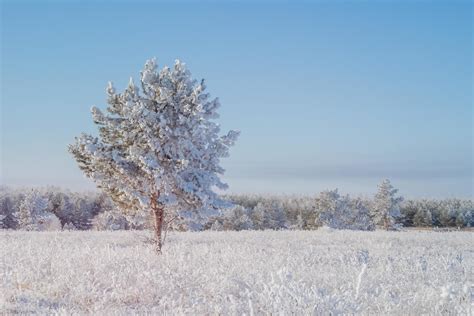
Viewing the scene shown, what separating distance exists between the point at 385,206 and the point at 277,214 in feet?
110

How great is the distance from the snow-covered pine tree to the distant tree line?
107 ft

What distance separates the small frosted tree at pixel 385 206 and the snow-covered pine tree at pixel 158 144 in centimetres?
5873

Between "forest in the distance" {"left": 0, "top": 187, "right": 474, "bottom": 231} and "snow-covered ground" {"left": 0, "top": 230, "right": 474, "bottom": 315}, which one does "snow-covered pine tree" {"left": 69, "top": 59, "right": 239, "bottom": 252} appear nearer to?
"snow-covered ground" {"left": 0, "top": 230, "right": 474, "bottom": 315}

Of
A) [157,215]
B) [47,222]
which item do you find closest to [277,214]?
[47,222]

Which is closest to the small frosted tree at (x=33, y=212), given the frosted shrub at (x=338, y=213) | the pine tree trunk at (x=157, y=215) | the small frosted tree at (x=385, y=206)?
the frosted shrub at (x=338, y=213)

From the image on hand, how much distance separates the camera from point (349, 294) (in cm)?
560

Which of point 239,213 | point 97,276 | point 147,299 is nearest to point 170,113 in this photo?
point 97,276

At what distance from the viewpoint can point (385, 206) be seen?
229 ft

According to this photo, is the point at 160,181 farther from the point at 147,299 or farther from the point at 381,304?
the point at 381,304

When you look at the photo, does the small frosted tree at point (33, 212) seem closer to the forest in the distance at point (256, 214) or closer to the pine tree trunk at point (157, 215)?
the forest in the distance at point (256, 214)

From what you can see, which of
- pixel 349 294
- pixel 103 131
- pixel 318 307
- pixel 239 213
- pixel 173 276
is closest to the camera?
pixel 318 307

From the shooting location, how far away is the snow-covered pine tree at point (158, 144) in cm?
1445

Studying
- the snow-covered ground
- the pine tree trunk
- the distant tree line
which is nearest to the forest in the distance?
the distant tree line

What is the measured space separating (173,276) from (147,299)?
974mm
